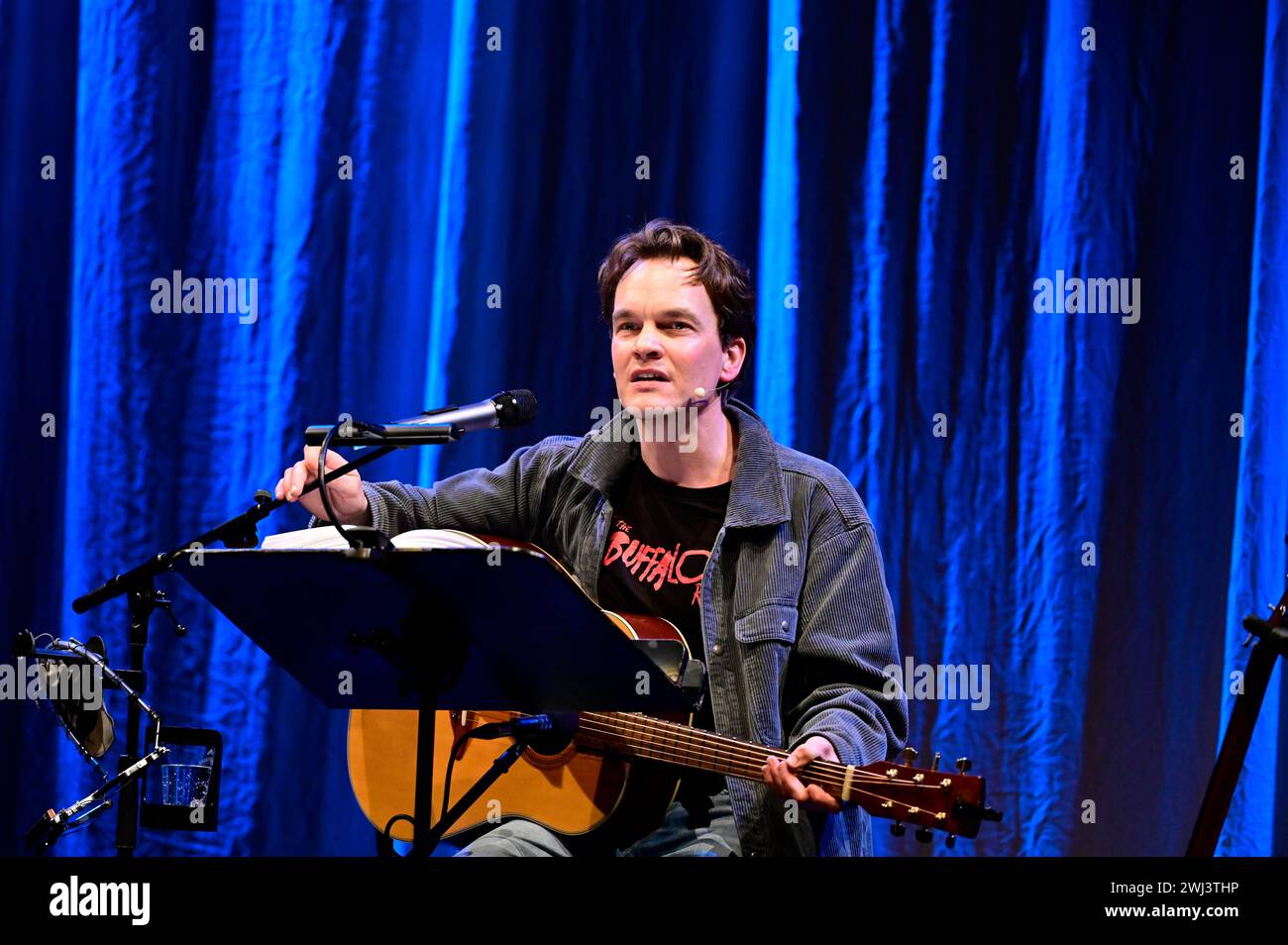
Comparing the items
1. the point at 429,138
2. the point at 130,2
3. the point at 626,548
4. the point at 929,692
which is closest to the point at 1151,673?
the point at 929,692

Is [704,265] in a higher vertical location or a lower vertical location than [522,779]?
higher

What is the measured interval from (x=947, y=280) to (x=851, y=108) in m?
0.48

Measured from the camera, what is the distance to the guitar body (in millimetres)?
2352

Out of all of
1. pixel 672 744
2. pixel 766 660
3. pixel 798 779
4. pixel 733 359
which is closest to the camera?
pixel 798 779

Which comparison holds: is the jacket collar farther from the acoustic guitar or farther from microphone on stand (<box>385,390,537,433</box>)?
microphone on stand (<box>385,390,537,433</box>)

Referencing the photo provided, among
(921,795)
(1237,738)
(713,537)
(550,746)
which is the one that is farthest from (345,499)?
(1237,738)

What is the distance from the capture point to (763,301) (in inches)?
131

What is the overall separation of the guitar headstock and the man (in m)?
0.05

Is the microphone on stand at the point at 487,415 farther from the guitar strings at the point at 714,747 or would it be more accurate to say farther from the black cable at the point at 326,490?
the guitar strings at the point at 714,747

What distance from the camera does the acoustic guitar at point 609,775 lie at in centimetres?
223

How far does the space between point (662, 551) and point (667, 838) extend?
53 centimetres

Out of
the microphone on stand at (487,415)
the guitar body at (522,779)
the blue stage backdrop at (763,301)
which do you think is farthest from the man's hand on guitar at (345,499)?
the blue stage backdrop at (763,301)

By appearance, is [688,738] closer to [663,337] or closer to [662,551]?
[662,551]

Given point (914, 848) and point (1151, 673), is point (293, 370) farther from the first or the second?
point (1151, 673)
